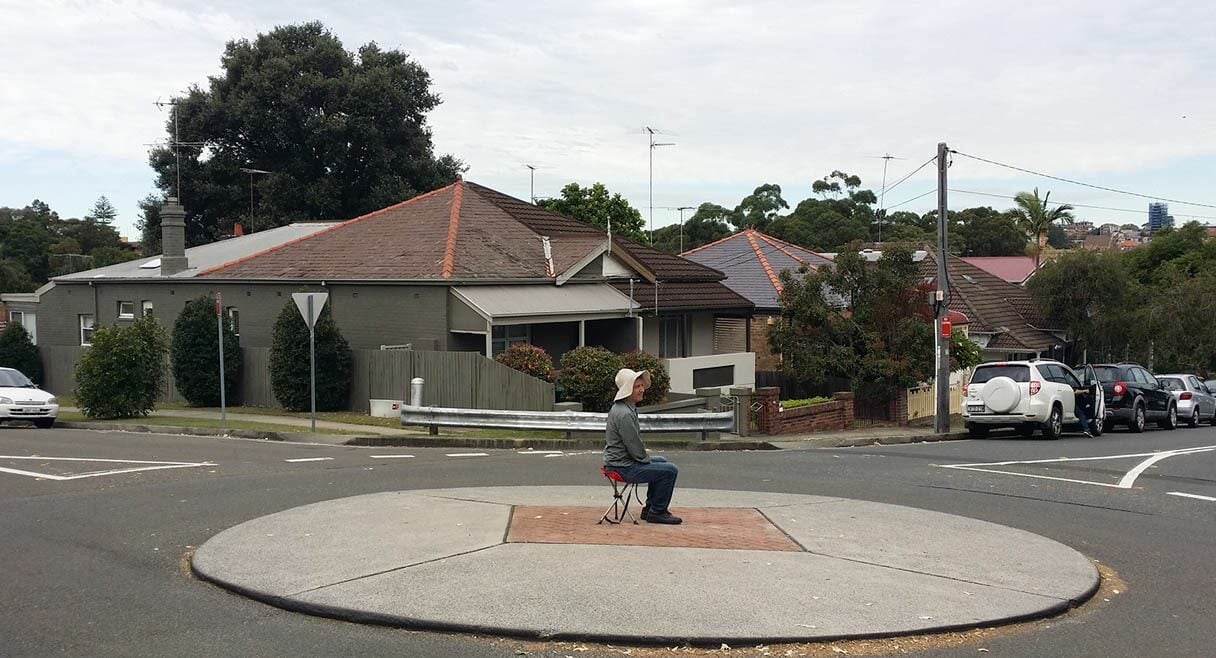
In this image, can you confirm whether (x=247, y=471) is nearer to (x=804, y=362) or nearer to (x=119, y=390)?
(x=119, y=390)

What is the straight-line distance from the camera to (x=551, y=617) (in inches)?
272

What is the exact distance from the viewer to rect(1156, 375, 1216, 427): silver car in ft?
102

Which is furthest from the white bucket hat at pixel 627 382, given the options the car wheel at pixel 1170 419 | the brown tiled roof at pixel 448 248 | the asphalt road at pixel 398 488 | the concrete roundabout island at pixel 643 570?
the car wheel at pixel 1170 419

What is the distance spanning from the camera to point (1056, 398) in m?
23.4

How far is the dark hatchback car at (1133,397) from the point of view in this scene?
88.6 feet

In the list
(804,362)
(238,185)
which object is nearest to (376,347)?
(804,362)

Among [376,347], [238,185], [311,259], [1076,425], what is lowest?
[1076,425]

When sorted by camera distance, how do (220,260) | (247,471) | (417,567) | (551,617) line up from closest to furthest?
(551,617), (417,567), (247,471), (220,260)

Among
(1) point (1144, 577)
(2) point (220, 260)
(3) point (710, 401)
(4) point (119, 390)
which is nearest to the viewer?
(1) point (1144, 577)

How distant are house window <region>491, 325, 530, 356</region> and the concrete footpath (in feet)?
15.9

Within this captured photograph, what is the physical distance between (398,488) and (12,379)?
1540 centimetres

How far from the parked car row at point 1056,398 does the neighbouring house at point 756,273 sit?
10.3 m

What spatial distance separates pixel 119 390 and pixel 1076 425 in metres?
22.7

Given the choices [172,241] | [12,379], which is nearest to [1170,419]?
[12,379]
